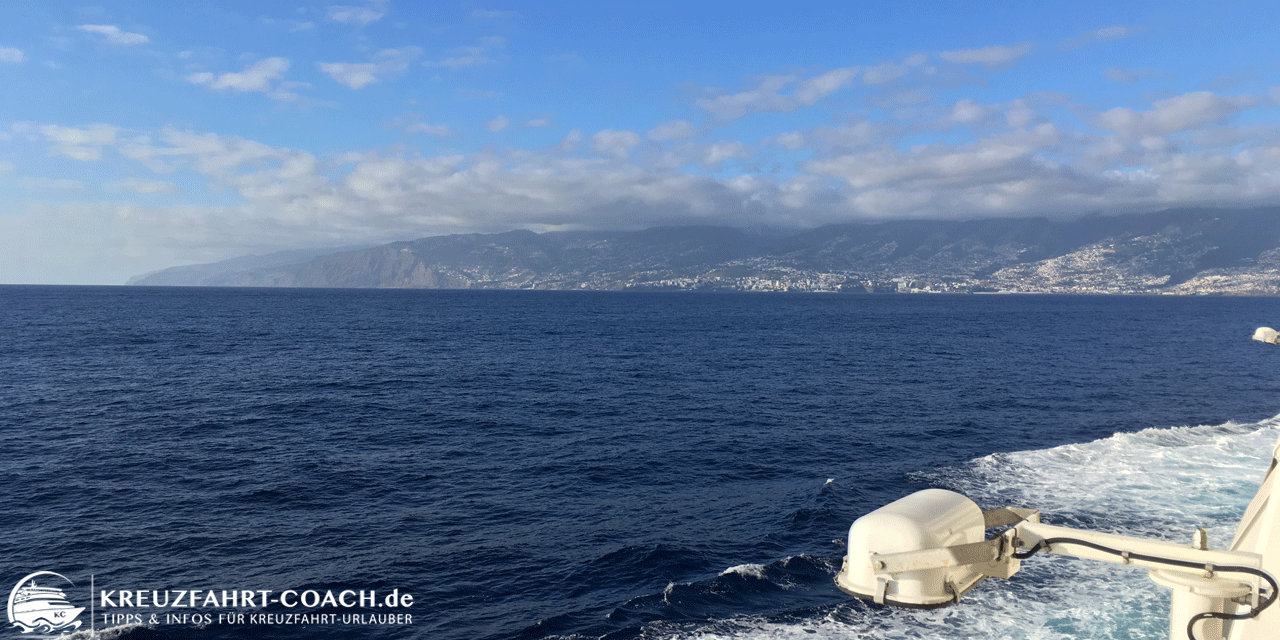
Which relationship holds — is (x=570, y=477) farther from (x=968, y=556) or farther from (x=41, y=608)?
(x=968, y=556)

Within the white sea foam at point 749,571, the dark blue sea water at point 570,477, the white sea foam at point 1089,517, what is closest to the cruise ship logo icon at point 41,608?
the dark blue sea water at point 570,477

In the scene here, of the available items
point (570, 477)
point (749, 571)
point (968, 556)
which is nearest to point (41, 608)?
point (570, 477)

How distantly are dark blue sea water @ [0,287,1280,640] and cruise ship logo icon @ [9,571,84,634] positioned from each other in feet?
2.12

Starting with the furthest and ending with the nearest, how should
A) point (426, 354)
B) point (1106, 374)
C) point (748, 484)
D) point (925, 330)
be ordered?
point (925, 330), point (426, 354), point (1106, 374), point (748, 484)

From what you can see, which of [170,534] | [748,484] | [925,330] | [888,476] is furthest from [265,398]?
[925,330]

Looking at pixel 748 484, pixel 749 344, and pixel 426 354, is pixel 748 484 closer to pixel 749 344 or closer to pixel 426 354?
pixel 426 354

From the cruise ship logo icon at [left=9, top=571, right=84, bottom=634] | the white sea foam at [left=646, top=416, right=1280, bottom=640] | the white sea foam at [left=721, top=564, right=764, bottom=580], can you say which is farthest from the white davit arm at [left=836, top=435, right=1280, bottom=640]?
the cruise ship logo icon at [left=9, top=571, right=84, bottom=634]

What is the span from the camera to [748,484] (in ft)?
137

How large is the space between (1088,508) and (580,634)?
2940 cm

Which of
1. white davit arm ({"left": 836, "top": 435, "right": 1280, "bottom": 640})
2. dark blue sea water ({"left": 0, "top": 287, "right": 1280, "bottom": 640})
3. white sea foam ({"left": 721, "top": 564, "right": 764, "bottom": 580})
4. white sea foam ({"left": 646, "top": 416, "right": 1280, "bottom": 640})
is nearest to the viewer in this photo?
white davit arm ({"left": 836, "top": 435, "right": 1280, "bottom": 640})

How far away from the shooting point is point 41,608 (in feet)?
87.2

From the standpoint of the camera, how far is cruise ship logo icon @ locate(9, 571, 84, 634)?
2542 cm

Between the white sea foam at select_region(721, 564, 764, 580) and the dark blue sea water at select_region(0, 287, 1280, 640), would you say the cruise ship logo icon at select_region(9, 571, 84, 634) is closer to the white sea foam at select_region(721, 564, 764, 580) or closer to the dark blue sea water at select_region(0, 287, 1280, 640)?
the dark blue sea water at select_region(0, 287, 1280, 640)

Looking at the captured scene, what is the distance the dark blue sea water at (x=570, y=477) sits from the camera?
26.9 metres
